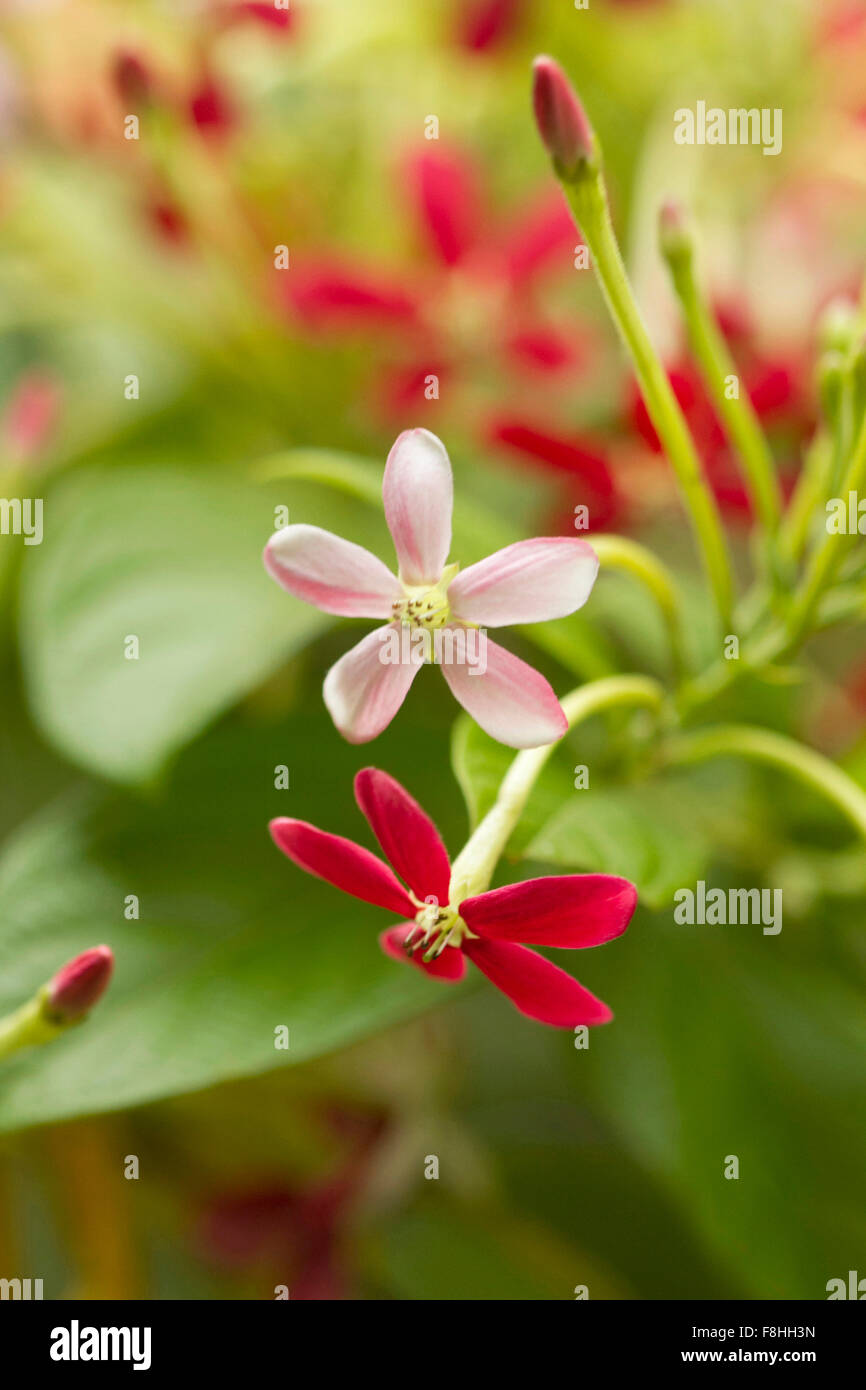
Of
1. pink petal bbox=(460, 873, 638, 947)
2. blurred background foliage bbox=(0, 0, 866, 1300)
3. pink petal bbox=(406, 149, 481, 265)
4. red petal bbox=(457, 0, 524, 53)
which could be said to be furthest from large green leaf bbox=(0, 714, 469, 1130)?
red petal bbox=(457, 0, 524, 53)

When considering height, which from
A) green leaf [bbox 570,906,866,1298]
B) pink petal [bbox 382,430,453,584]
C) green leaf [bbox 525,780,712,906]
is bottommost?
green leaf [bbox 570,906,866,1298]

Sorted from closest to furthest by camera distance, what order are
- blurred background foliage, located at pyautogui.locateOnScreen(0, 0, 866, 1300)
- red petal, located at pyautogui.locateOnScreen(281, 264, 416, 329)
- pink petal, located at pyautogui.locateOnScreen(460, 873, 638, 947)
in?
pink petal, located at pyautogui.locateOnScreen(460, 873, 638, 947) < blurred background foliage, located at pyautogui.locateOnScreen(0, 0, 866, 1300) < red petal, located at pyautogui.locateOnScreen(281, 264, 416, 329)

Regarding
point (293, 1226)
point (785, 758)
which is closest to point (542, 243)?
point (785, 758)

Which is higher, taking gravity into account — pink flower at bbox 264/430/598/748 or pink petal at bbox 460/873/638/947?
pink flower at bbox 264/430/598/748

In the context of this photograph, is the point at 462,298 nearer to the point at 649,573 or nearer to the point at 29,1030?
the point at 649,573

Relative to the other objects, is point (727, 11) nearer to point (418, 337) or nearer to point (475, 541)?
point (418, 337)

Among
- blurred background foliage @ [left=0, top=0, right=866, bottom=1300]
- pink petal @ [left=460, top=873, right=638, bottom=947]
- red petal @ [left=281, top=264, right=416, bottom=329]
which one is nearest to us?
pink petal @ [left=460, top=873, right=638, bottom=947]

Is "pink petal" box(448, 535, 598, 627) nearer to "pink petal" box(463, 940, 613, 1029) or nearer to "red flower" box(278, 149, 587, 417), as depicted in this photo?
"pink petal" box(463, 940, 613, 1029)

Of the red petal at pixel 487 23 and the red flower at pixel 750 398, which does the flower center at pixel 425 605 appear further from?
the red petal at pixel 487 23
